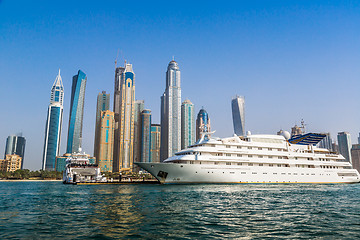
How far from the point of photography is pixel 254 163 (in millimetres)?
54938

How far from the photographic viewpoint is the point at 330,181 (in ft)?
203

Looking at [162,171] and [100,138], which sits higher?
[100,138]

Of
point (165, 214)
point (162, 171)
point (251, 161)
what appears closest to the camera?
point (165, 214)

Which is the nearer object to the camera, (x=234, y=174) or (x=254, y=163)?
(x=234, y=174)

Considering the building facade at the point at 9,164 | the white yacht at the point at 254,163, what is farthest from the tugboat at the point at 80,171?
the building facade at the point at 9,164

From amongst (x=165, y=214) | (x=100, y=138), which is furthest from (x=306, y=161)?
(x=100, y=138)

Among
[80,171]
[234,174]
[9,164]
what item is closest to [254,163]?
[234,174]

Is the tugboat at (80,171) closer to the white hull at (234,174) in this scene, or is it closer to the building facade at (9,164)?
the white hull at (234,174)

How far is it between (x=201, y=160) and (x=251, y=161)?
39.4 feet

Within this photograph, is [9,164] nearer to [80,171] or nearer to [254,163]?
[80,171]

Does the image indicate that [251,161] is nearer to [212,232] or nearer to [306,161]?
[306,161]

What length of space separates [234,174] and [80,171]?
39242mm

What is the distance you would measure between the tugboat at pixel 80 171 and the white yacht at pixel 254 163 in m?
19.1

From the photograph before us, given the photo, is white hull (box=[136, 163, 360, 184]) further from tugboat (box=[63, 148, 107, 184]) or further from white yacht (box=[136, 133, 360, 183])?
tugboat (box=[63, 148, 107, 184])
